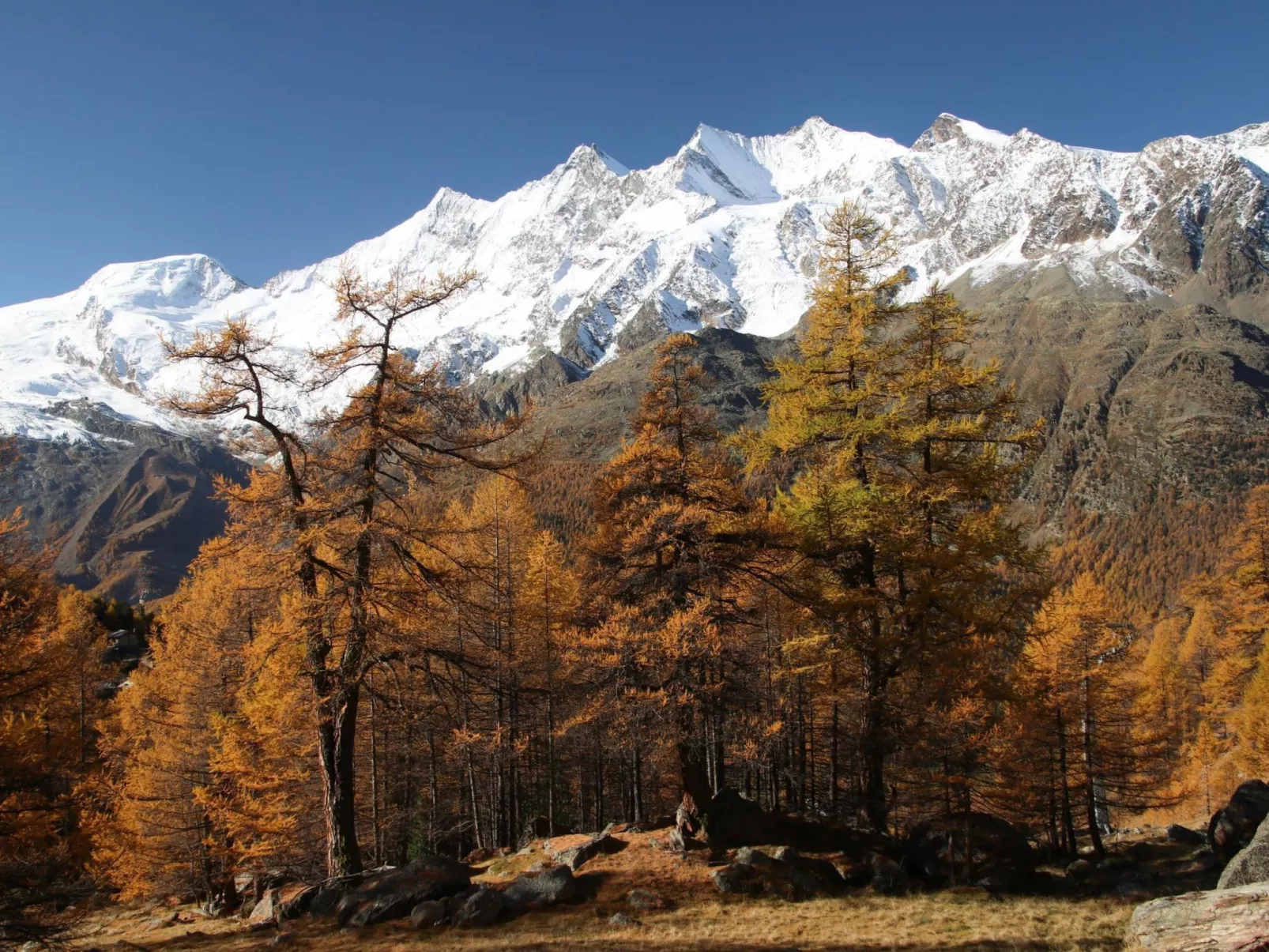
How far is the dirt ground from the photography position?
1161cm

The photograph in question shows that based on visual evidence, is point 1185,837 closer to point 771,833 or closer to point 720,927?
point 771,833

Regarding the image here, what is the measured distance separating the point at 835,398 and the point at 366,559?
1054 cm

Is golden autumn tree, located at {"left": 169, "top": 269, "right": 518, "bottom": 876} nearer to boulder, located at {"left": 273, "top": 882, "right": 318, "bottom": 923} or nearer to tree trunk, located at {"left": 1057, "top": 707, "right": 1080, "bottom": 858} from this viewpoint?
boulder, located at {"left": 273, "top": 882, "right": 318, "bottom": 923}

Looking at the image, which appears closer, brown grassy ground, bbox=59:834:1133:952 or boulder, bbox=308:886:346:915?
brown grassy ground, bbox=59:834:1133:952

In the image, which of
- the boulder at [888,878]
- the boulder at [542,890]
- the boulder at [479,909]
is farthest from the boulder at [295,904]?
the boulder at [888,878]

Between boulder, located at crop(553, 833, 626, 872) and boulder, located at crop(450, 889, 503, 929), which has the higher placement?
boulder, located at crop(450, 889, 503, 929)

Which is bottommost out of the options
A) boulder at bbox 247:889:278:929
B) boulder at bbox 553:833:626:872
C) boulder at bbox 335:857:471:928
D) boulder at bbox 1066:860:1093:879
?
boulder at bbox 1066:860:1093:879

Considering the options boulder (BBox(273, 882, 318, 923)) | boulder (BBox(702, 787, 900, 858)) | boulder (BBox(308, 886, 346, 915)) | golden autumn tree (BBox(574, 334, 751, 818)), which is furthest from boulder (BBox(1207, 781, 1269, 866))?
boulder (BBox(273, 882, 318, 923))

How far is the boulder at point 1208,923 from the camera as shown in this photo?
9.08 meters

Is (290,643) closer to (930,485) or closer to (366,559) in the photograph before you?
(366,559)

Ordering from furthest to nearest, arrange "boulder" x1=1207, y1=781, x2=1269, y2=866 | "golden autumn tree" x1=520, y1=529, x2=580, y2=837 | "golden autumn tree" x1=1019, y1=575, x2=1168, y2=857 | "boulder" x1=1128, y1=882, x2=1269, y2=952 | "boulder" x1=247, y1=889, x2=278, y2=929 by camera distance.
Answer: "golden autumn tree" x1=520, y1=529, x2=580, y2=837, "golden autumn tree" x1=1019, y1=575, x2=1168, y2=857, "boulder" x1=1207, y1=781, x2=1269, y2=866, "boulder" x1=247, y1=889, x2=278, y2=929, "boulder" x1=1128, y1=882, x2=1269, y2=952

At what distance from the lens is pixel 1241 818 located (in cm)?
1725

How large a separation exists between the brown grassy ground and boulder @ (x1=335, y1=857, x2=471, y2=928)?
0.35m

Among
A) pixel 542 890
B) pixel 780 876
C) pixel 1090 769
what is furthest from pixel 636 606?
pixel 1090 769
